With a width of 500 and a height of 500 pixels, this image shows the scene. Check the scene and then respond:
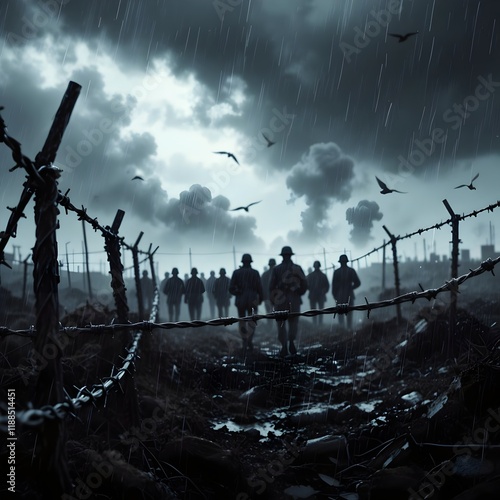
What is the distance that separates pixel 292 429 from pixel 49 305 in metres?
3.60

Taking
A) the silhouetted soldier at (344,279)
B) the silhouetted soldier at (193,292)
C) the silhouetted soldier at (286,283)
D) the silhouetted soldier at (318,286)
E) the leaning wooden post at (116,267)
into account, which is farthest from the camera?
the silhouetted soldier at (193,292)

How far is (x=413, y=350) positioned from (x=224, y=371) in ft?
10.9

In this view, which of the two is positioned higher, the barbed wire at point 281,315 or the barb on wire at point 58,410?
the barbed wire at point 281,315

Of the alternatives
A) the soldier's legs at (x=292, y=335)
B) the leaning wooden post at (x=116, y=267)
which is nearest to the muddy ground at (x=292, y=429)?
the leaning wooden post at (x=116, y=267)

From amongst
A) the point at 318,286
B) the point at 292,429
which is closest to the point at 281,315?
the point at 292,429

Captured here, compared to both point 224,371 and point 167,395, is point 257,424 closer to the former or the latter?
point 167,395

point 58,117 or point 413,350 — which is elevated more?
point 58,117

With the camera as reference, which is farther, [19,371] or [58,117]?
[19,371]

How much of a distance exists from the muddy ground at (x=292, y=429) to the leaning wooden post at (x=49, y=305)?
0.90ft

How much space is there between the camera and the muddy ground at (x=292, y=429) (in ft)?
8.66

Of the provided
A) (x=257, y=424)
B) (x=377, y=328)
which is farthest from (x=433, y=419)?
(x=377, y=328)

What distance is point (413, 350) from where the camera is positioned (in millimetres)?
6820

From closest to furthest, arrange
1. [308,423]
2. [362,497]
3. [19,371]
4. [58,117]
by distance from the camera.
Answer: [58,117]
[362,497]
[19,371]
[308,423]

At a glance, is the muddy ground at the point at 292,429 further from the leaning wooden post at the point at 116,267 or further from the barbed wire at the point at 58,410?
the leaning wooden post at the point at 116,267
